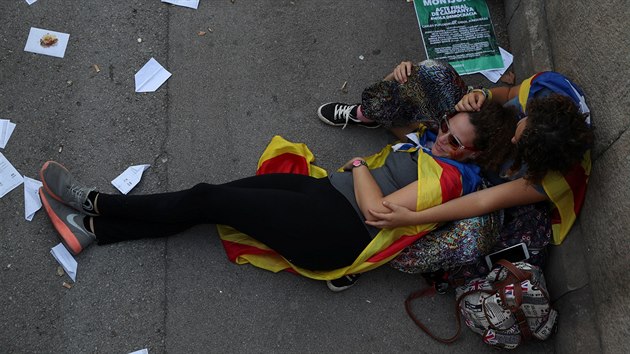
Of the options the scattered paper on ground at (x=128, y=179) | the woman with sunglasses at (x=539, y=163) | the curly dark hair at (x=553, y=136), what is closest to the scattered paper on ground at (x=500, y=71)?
the woman with sunglasses at (x=539, y=163)

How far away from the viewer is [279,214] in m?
2.85

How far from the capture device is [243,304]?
3.09 metres

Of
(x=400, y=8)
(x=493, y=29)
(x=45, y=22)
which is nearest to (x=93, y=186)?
(x=45, y=22)

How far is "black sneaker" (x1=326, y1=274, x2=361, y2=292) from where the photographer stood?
308 cm

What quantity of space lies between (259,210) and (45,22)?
6.69ft

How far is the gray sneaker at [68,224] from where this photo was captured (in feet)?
9.89

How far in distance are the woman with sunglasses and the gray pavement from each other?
2.10ft

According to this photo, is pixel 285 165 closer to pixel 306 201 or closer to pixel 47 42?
pixel 306 201

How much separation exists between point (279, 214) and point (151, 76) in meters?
1.40

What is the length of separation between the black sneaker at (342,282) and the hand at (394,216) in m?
0.46

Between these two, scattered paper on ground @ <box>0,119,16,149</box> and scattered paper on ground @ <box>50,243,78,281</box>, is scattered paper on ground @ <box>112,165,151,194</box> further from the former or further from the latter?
scattered paper on ground @ <box>0,119,16,149</box>

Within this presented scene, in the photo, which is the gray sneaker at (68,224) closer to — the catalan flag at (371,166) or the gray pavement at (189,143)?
the gray pavement at (189,143)

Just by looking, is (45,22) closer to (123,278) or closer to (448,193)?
(123,278)

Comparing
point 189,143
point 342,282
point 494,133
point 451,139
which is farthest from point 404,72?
point 189,143
